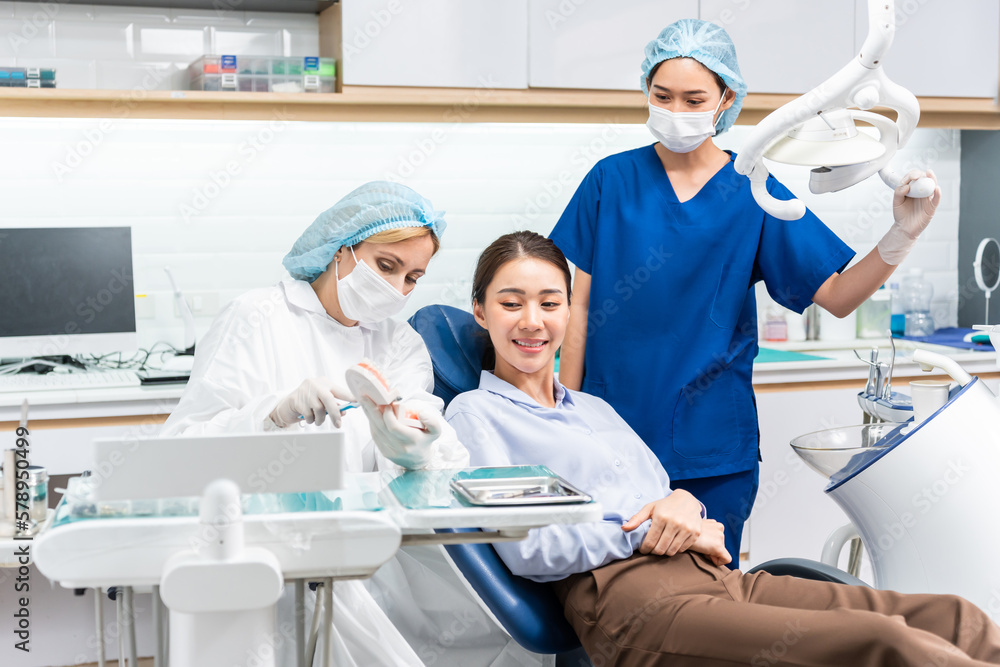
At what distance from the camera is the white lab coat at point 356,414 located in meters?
1.59

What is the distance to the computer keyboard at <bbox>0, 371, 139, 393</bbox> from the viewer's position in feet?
8.23

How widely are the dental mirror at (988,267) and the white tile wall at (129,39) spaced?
255cm

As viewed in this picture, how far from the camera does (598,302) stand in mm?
2123

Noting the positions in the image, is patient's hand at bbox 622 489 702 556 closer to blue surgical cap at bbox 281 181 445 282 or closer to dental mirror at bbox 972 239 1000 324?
blue surgical cap at bbox 281 181 445 282

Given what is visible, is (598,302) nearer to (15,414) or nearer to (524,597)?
(524,597)

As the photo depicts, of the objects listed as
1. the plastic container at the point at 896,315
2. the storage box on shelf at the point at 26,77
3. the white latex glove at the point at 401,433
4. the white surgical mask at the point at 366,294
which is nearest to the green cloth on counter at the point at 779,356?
the plastic container at the point at 896,315

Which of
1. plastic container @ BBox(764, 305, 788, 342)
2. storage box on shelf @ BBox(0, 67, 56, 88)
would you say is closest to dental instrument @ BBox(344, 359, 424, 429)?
storage box on shelf @ BBox(0, 67, 56, 88)

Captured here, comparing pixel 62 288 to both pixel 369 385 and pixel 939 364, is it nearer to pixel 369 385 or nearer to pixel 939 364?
pixel 369 385

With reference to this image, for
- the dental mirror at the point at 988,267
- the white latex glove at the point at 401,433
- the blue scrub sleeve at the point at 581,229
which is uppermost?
the blue scrub sleeve at the point at 581,229

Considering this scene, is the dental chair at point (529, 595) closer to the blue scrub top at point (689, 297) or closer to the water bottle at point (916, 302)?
the blue scrub top at point (689, 297)

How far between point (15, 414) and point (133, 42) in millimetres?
1225

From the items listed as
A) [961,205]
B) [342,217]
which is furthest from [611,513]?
[961,205]

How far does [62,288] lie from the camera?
259cm

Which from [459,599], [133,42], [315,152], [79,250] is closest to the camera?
[459,599]
